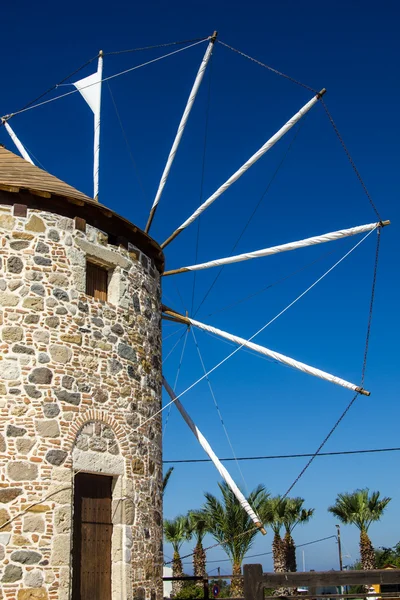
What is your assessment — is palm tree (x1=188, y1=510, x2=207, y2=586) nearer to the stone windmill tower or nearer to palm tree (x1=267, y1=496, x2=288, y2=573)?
palm tree (x1=267, y1=496, x2=288, y2=573)

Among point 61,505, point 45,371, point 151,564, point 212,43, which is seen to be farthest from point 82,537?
point 212,43

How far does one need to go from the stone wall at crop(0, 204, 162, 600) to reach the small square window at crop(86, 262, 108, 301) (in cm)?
12

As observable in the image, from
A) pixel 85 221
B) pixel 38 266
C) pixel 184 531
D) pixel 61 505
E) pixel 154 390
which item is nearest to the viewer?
pixel 61 505

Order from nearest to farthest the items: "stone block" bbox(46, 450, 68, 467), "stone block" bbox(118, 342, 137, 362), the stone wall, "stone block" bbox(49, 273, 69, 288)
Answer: the stone wall
"stone block" bbox(46, 450, 68, 467)
"stone block" bbox(49, 273, 69, 288)
"stone block" bbox(118, 342, 137, 362)

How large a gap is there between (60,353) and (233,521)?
1690 centimetres

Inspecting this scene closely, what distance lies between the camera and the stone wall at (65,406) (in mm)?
9000

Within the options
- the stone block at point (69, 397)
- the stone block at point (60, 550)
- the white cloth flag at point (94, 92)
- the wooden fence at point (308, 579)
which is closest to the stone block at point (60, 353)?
the stone block at point (69, 397)

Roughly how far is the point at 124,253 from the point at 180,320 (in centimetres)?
284

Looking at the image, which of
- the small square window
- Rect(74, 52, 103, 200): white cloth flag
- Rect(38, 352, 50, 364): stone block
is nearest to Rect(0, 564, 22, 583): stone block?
Rect(38, 352, 50, 364): stone block

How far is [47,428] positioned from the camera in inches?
372

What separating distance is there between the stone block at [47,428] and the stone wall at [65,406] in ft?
0.05

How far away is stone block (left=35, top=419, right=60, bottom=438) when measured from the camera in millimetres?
9383

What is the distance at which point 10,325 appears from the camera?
31.5ft

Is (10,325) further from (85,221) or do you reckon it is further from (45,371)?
(85,221)
